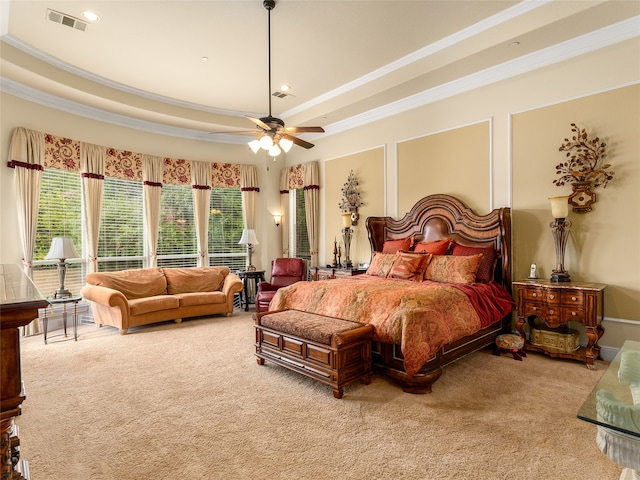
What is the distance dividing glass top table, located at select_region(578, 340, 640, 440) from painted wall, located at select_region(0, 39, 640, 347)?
1.89m

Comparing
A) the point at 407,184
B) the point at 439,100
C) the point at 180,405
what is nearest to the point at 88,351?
the point at 180,405

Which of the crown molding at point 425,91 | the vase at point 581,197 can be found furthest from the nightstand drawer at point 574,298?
the crown molding at point 425,91

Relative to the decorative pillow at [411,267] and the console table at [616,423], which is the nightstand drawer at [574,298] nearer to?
the decorative pillow at [411,267]

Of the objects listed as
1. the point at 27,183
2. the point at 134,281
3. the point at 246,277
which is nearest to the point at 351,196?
the point at 246,277

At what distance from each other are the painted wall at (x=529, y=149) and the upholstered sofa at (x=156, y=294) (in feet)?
4.17

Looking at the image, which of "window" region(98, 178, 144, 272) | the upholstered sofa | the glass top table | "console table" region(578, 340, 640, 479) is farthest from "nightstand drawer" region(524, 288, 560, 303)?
"window" region(98, 178, 144, 272)

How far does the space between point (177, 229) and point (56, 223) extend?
6.21 feet

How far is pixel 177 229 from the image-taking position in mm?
6836

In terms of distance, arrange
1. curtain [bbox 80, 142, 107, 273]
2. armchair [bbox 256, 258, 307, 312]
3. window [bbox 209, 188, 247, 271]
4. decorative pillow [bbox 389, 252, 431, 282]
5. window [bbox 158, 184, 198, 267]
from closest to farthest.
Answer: decorative pillow [bbox 389, 252, 431, 282] < curtain [bbox 80, 142, 107, 273] < armchair [bbox 256, 258, 307, 312] < window [bbox 158, 184, 198, 267] < window [bbox 209, 188, 247, 271]

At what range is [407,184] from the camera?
5578 millimetres

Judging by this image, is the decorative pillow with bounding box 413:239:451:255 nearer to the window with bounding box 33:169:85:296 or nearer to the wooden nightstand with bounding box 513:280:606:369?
the wooden nightstand with bounding box 513:280:606:369

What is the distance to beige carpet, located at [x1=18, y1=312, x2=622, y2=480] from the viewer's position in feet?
6.81

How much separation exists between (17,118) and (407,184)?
571 centimetres

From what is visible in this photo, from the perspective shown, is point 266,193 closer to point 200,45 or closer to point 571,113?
point 200,45
